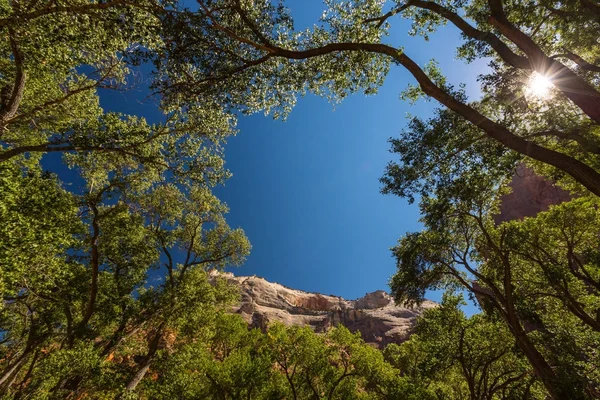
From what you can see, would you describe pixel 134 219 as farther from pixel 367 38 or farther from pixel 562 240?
pixel 562 240

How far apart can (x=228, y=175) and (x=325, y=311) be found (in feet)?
250

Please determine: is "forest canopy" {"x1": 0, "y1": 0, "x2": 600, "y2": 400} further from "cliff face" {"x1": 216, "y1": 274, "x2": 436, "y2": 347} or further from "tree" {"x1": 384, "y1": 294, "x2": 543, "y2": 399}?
"cliff face" {"x1": 216, "y1": 274, "x2": 436, "y2": 347}

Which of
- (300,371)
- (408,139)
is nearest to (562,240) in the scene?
(408,139)

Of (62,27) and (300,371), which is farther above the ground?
(62,27)

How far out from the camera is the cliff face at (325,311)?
225 ft

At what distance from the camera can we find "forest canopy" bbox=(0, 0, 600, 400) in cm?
991

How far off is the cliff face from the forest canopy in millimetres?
47271

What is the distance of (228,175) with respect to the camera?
16391 millimetres

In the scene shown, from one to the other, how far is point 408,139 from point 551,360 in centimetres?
1785

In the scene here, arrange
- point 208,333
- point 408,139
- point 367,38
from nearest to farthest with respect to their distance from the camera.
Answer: point 408,139 < point 367,38 < point 208,333

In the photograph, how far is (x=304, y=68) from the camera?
535 inches

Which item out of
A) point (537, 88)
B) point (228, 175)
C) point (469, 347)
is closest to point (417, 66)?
point (537, 88)

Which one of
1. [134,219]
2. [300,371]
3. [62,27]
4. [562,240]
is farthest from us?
[300,371]

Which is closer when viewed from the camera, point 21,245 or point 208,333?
point 21,245
